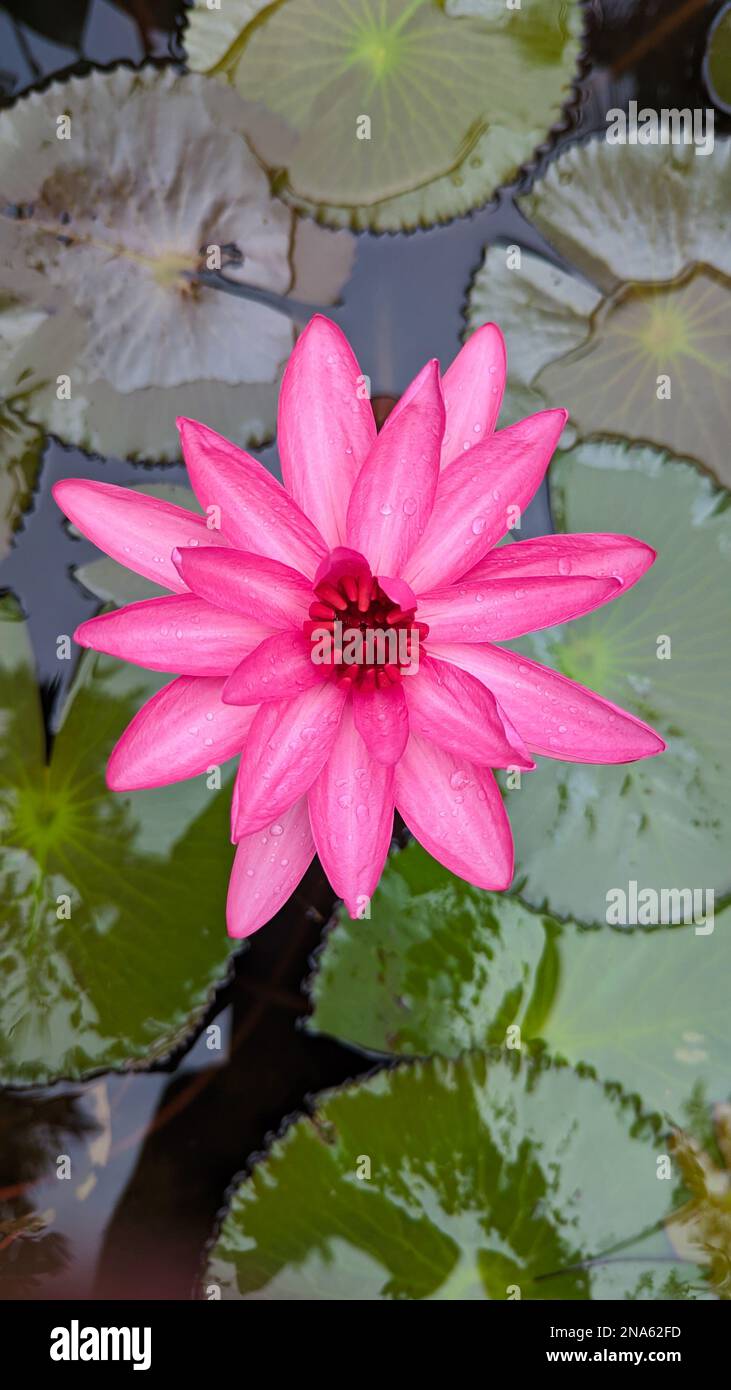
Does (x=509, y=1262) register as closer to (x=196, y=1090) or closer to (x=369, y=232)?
(x=196, y=1090)

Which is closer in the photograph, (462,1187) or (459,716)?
(459,716)

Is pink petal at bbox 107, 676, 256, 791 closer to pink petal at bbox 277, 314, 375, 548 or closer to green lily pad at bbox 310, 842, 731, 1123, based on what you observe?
pink petal at bbox 277, 314, 375, 548

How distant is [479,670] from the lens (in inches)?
31.1

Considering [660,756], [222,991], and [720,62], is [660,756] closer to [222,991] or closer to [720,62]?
[222,991]

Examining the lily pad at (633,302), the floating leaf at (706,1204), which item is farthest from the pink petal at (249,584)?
the floating leaf at (706,1204)

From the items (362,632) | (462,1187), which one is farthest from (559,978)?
(362,632)

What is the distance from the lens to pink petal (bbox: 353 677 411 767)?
0.71 meters

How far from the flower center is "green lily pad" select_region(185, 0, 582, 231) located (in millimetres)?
796

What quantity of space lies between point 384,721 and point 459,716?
64 mm

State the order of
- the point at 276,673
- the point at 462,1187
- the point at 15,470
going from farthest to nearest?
the point at 15,470 < the point at 462,1187 < the point at 276,673

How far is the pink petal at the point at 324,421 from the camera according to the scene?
797mm

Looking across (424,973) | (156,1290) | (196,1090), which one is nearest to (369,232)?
(424,973)

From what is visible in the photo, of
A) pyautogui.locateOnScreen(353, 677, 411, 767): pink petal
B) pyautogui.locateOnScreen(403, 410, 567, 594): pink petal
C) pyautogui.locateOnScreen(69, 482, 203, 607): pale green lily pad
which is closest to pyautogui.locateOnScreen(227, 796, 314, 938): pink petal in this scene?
pyautogui.locateOnScreen(353, 677, 411, 767): pink petal

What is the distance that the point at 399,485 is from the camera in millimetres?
Answer: 723
